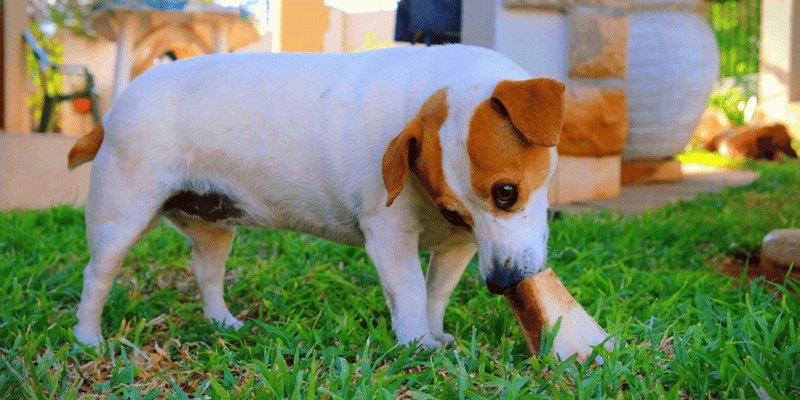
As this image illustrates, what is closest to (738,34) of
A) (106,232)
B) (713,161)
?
(713,161)

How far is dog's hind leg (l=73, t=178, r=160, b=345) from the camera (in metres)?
1.83

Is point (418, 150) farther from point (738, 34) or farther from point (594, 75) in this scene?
point (738, 34)

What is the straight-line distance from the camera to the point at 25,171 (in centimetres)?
430

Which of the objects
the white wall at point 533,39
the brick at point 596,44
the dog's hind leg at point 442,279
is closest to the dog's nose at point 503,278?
the dog's hind leg at point 442,279

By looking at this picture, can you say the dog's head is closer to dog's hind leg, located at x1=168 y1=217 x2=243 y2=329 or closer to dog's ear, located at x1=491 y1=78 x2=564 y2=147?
dog's ear, located at x1=491 y1=78 x2=564 y2=147

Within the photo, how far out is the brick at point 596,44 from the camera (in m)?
3.92

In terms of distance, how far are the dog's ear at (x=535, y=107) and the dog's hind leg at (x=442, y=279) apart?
1.82 ft

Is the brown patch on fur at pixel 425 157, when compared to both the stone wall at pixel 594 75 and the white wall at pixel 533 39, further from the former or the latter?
the stone wall at pixel 594 75

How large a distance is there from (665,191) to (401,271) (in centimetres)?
352

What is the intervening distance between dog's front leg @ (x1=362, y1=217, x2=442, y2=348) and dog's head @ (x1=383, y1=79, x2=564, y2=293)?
20 centimetres

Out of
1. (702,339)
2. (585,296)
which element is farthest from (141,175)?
(702,339)

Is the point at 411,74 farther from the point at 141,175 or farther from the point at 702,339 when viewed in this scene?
the point at 702,339

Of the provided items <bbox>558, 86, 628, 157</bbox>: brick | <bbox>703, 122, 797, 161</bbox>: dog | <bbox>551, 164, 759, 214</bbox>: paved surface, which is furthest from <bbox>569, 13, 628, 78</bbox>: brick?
<bbox>703, 122, 797, 161</bbox>: dog

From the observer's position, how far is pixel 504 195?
1.42 meters
